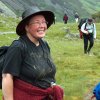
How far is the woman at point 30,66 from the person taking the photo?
20.7 ft

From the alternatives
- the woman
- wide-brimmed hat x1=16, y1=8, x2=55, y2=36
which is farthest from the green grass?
wide-brimmed hat x1=16, y1=8, x2=55, y2=36

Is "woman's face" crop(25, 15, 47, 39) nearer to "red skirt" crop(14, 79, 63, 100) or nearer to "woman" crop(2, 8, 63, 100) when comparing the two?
"woman" crop(2, 8, 63, 100)

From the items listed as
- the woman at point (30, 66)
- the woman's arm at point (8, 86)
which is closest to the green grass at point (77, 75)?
the woman at point (30, 66)

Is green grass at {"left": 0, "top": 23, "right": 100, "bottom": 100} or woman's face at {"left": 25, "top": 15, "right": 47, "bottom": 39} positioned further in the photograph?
green grass at {"left": 0, "top": 23, "right": 100, "bottom": 100}

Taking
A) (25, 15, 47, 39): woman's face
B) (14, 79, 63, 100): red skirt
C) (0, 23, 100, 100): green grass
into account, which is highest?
(25, 15, 47, 39): woman's face

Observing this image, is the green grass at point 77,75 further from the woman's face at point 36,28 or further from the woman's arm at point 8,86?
the woman's arm at point 8,86

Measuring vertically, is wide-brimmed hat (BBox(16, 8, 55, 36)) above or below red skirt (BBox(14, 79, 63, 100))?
above

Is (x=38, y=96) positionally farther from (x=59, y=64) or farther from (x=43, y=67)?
(x=59, y=64)

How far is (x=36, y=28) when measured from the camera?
21.5 feet

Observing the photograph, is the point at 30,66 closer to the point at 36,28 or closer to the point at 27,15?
the point at 36,28

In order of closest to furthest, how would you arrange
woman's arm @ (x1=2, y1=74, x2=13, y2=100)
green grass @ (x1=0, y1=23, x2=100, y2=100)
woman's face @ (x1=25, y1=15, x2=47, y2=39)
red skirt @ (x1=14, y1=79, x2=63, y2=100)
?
woman's arm @ (x1=2, y1=74, x2=13, y2=100)
red skirt @ (x1=14, y1=79, x2=63, y2=100)
woman's face @ (x1=25, y1=15, x2=47, y2=39)
green grass @ (x1=0, y1=23, x2=100, y2=100)

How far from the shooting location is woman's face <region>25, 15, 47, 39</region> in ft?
21.4

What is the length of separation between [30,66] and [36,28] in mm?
588

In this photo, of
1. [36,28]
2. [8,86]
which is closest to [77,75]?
[36,28]
